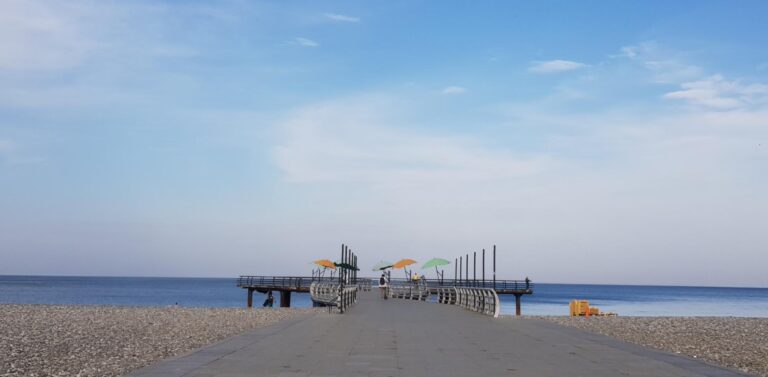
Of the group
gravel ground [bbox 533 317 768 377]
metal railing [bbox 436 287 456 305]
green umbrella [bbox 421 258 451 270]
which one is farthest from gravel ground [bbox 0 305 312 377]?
green umbrella [bbox 421 258 451 270]

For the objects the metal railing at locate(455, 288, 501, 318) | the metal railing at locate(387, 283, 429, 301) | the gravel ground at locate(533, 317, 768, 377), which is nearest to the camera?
the gravel ground at locate(533, 317, 768, 377)

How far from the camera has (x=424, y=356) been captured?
13680mm

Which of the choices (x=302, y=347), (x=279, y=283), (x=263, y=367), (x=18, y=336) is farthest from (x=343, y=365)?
(x=279, y=283)

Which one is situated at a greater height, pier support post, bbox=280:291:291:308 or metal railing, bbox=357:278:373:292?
metal railing, bbox=357:278:373:292

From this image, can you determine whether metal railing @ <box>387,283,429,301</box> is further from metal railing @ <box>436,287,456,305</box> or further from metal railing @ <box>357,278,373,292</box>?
metal railing @ <box>357,278,373,292</box>

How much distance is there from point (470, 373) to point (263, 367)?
123 inches

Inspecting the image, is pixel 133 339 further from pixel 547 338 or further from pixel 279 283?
pixel 279 283

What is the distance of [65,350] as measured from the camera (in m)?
16.8

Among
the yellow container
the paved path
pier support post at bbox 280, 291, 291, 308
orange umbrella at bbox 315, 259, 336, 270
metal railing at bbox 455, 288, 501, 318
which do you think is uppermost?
orange umbrella at bbox 315, 259, 336, 270

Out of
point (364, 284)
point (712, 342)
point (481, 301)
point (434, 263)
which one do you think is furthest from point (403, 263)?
point (712, 342)

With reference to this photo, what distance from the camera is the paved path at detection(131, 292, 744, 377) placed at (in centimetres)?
1152

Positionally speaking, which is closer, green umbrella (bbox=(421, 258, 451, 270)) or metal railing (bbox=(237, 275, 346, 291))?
green umbrella (bbox=(421, 258, 451, 270))

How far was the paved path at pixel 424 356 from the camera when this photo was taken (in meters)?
11.5

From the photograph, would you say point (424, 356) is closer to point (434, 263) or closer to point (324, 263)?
point (434, 263)
